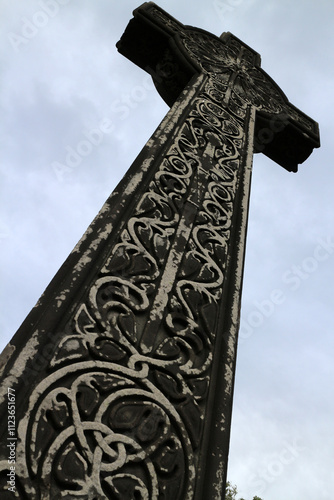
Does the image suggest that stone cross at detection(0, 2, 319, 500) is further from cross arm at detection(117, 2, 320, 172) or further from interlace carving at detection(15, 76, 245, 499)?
cross arm at detection(117, 2, 320, 172)

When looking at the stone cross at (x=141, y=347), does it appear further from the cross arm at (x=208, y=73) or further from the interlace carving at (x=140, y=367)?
the cross arm at (x=208, y=73)

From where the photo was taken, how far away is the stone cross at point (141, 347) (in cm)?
142

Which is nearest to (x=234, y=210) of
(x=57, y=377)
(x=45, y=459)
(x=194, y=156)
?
(x=194, y=156)

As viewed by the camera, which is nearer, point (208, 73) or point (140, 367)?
point (140, 367)

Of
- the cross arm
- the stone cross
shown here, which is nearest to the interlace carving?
the stone cross

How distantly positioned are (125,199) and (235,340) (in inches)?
32.6

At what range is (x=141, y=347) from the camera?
180 cm

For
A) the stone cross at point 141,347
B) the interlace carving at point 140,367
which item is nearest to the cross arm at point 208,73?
the stone cross at point 141,347

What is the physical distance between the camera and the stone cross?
1.42 m

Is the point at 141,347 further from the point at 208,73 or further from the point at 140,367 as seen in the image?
the point at 208,73

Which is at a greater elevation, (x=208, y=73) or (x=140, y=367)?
(x=208, y=73)

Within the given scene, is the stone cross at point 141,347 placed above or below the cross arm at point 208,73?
below

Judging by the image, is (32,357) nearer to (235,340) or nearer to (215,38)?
(235,340)

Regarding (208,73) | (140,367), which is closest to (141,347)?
(140,367)
